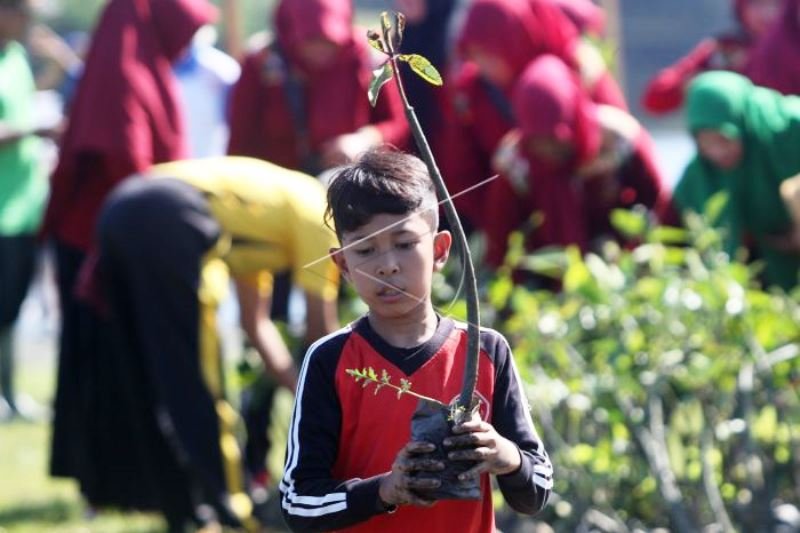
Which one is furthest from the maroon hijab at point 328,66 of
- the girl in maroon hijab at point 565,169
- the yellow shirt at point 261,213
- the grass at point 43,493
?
the yellow shirt at point 261,213

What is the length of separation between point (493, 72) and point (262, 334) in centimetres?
140

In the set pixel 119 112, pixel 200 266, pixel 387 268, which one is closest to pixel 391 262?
pixel 387 268

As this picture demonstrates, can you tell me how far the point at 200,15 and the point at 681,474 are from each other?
9.54ft

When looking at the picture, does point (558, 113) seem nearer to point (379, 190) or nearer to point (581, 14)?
point (581, 14)

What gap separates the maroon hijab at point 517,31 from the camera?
683 centimetres

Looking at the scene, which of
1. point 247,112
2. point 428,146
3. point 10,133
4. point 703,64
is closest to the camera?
point 428,146

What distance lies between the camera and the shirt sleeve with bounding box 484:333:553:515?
309 centimetres

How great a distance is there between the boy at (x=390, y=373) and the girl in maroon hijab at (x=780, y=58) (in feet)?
12.5

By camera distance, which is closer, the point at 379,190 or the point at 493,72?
the point at 379,190

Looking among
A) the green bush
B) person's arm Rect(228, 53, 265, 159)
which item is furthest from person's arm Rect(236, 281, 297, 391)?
person's arm Rect(228, 53, 265, 159)

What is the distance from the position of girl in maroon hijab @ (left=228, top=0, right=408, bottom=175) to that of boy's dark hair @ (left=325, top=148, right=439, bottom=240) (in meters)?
3.71

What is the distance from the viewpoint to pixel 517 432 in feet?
10.2

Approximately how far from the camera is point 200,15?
7.09 m

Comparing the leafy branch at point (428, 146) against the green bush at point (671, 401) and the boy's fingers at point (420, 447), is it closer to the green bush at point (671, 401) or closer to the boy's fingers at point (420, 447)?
the boy's fingers at point (420, 447)
